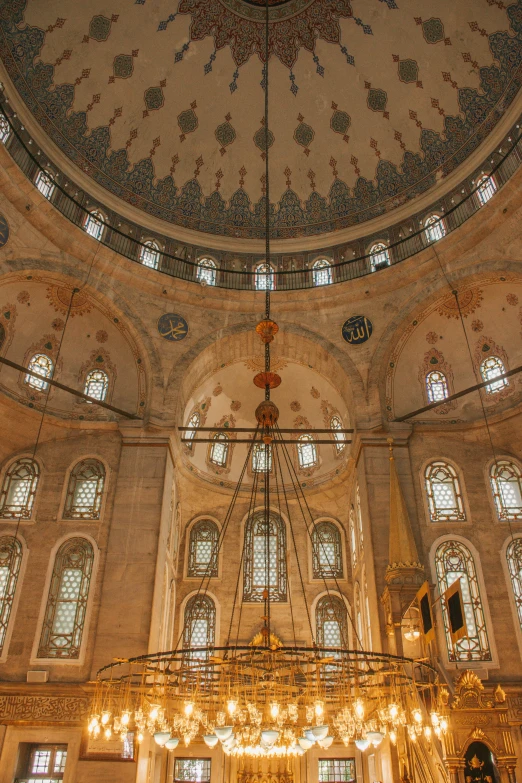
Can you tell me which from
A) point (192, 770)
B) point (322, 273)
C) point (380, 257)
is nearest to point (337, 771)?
point (192, 770)

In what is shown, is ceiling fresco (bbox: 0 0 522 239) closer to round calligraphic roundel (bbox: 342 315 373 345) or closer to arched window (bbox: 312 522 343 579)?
round calligraphic roundel (bbox: 342 315 373 345)

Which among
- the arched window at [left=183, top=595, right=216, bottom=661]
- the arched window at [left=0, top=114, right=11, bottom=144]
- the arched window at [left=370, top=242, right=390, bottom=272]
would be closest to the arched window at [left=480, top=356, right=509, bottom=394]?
the arched window at [left=370, top=242, right=390, bottom=272]

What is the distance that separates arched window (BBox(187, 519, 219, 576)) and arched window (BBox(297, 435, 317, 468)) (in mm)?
3232

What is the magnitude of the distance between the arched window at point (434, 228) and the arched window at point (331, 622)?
9798mm

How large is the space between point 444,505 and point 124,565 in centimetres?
682

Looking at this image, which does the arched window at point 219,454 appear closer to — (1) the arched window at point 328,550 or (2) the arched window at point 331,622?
(1) the arched window at point 328,550

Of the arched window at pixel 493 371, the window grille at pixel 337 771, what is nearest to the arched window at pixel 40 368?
the arched window at pixel 493 371

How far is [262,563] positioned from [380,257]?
29.9ft

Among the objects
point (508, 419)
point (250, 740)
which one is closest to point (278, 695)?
point (250, 740)

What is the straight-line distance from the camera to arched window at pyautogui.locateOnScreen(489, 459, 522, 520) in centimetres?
1269

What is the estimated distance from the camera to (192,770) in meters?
14.3

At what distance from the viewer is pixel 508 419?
42.5ft

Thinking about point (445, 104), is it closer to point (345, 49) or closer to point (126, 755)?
point (345, 49)

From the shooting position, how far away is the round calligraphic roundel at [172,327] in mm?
14648
